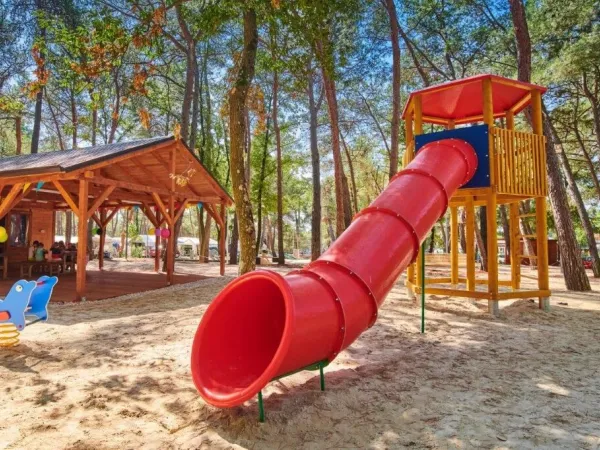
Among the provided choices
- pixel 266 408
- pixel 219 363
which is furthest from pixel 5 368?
pixel 266 408

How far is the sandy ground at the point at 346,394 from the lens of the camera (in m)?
2.76

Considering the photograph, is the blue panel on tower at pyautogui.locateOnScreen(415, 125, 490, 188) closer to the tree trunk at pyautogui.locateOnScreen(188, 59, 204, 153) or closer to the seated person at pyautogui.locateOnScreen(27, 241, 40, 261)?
the seated person at pyautogui.locateOnScreen(27, 241, 40, 261)

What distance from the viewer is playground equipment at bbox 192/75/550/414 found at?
299 cm

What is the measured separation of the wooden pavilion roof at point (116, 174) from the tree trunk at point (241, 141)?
1706 millimetres

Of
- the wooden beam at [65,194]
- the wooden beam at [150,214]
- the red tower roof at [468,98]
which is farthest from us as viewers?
the wooden beam at [150,214]

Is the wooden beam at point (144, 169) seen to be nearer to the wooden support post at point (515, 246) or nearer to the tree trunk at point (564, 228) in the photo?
the wooden support post at point (515, 246)

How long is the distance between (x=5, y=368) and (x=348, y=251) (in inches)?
150

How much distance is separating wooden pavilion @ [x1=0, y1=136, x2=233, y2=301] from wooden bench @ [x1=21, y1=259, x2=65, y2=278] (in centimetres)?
69

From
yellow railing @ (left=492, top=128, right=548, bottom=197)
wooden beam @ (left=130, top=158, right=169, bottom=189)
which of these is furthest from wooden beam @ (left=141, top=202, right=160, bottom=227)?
yellow railing @ (left=492, top=128, right=548, bottom=197)

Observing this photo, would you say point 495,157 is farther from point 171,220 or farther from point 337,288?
point 171,220

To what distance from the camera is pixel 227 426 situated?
2.94 meters

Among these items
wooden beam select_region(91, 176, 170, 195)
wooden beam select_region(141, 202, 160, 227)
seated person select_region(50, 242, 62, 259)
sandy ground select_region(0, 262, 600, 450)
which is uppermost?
wooden beam select_region(91, 176, 170, 195)

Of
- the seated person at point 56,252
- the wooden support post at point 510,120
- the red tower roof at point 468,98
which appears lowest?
the seated person at point 56,252

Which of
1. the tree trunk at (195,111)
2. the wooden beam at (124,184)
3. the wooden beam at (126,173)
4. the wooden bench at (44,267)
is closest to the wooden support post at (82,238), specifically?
the wooden beam at (124,184)
